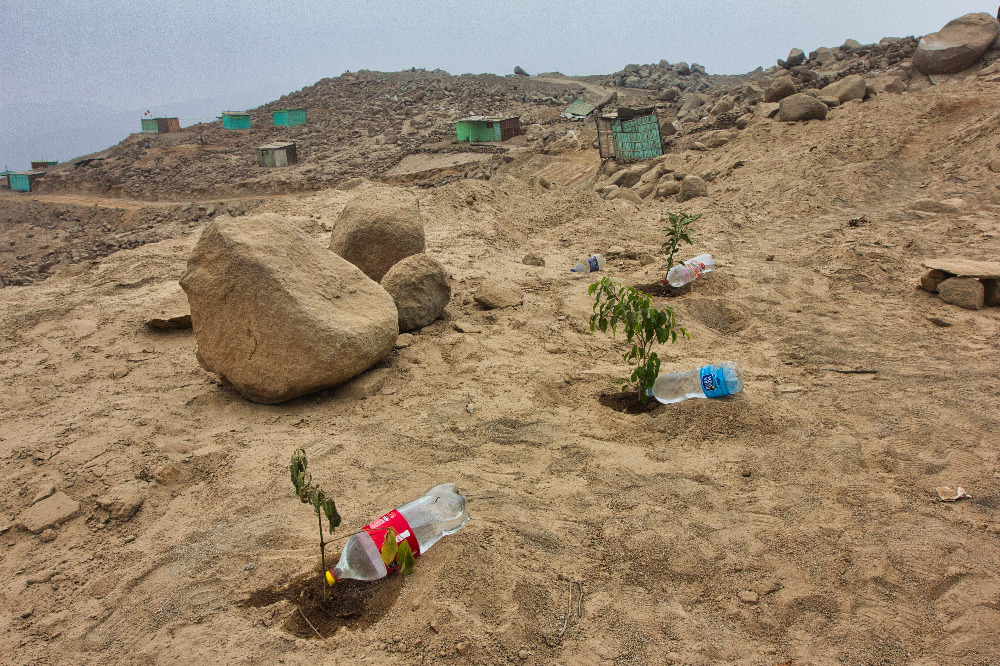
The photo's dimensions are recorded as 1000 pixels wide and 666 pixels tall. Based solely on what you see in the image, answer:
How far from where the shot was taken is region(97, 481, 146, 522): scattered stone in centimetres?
283

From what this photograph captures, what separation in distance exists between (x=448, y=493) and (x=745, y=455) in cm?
155

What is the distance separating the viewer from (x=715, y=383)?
362cm

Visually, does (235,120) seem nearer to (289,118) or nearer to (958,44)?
(289,118)

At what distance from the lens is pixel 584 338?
489 centimetres

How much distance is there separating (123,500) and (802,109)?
38.6 feet

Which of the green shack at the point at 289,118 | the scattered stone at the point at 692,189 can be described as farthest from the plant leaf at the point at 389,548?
the green shack at the point at 289,118

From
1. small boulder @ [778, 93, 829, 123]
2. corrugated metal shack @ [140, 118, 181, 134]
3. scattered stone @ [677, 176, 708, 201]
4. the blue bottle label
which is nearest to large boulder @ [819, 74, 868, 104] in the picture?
small boulder @ [778, 93, 829, 123]

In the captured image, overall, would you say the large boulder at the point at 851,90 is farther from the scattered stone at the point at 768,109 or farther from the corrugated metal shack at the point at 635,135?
the corrugated metal shack at the point at 635,135

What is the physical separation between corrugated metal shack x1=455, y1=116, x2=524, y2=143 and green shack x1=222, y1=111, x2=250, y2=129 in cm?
1261

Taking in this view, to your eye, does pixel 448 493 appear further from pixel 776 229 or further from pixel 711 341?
pixel 776 229

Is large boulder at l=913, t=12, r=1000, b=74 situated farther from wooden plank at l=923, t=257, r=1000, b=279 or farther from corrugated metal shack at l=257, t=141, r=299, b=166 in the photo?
corrugated metal shack at l=257, t=141, r=299, b=166

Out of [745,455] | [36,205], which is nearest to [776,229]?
[745,455]

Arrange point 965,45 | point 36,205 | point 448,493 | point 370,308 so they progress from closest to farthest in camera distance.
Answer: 1. point 448,493
2. point 370,308
3. point 965,45
4. point 36,205

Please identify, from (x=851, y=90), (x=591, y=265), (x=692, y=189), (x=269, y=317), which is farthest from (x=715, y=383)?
(x=851, y=90)
